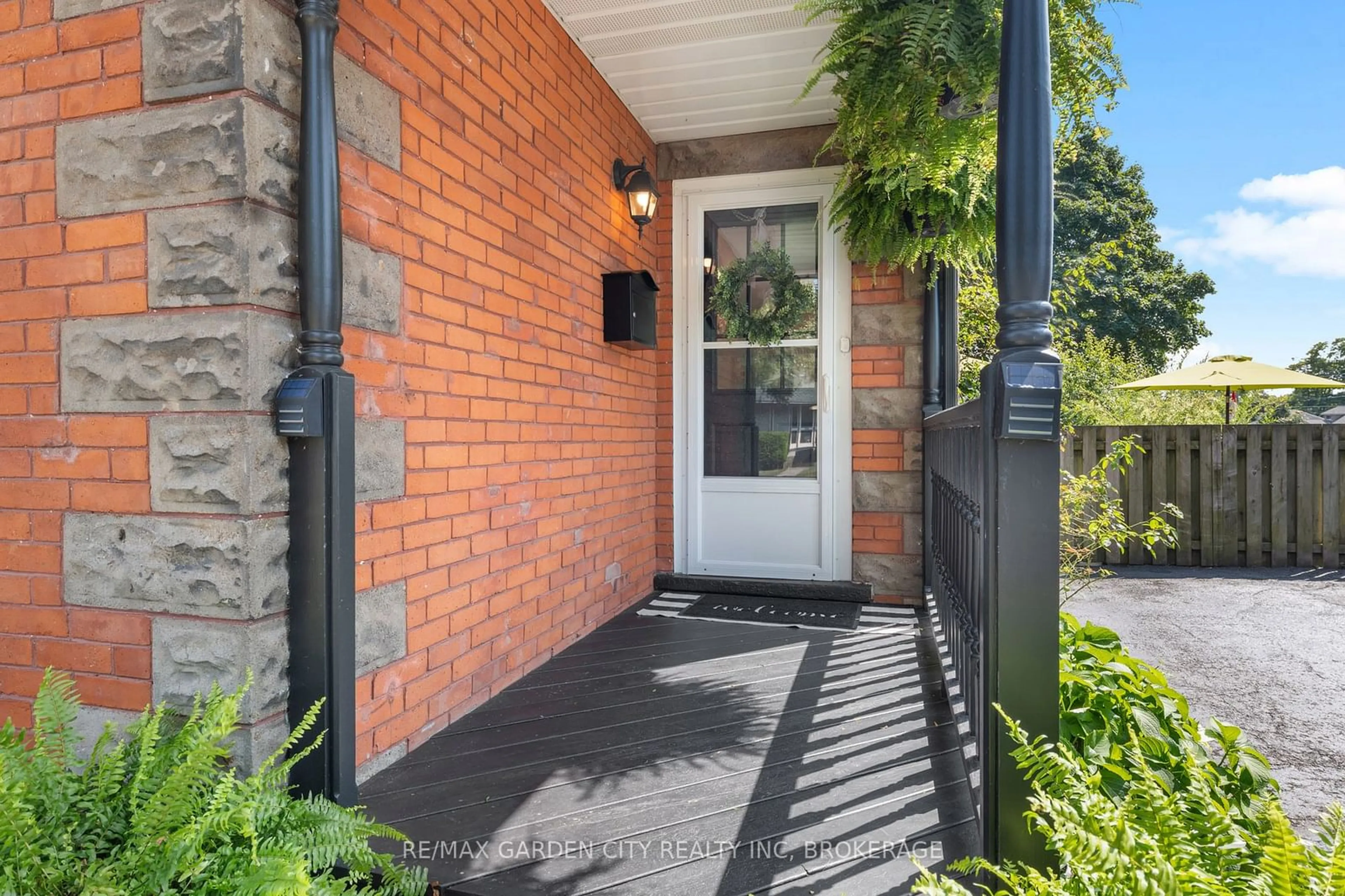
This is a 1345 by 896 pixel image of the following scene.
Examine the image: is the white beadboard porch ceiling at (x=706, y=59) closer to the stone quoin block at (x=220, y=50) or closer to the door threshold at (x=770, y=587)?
the stone quoin block at (x=220, y=50)

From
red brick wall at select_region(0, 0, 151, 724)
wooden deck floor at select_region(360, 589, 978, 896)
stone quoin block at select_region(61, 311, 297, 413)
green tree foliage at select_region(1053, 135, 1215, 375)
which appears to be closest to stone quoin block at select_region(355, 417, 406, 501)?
stone quoin block at select_region(61, 311, 297, 413)

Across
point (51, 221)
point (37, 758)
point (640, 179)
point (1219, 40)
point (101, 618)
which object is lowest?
point (37, 758)

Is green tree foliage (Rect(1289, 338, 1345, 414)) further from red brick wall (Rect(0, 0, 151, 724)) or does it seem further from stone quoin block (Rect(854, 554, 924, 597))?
red brick wall (Rect(0, 0, 151, 724))

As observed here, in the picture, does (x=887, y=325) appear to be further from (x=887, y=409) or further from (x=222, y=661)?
(x=222, y=661)

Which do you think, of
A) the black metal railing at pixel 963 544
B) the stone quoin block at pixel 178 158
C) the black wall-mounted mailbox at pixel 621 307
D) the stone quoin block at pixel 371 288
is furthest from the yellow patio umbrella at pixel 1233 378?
the stone quoin block at pixel 178 158

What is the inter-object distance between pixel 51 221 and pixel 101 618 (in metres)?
0.91

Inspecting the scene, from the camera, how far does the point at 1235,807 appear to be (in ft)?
4.64

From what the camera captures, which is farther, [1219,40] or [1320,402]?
[1320,402]

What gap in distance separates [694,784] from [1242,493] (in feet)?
20.1

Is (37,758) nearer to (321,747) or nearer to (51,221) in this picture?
(321,747)

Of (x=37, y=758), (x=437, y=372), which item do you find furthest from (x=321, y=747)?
(x=437, y=372)

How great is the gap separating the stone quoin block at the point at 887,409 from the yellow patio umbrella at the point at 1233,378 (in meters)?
4.86

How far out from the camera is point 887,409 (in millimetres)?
3922

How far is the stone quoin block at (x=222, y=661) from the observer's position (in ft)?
4.72
